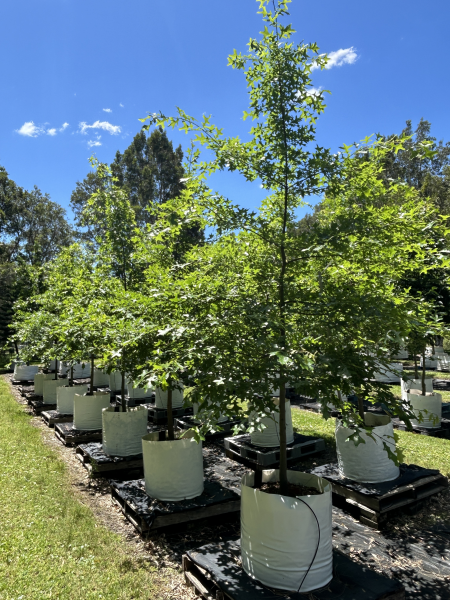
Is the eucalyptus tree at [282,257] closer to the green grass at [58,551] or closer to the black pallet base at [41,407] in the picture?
the green grass at [58,551]

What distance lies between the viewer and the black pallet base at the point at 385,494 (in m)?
4.33

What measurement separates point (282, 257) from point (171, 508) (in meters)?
2.92

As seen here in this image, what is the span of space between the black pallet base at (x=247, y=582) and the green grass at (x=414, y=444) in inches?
78.5

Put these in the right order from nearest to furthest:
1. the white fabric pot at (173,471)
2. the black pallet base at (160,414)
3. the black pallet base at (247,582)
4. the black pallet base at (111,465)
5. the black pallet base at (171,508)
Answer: the black pallet base at (247,582) < the black pallet base at (171,508) < the white fabric pot at (173,471) < the black pallet base at (111,465) < the black pallet base at (160,414)

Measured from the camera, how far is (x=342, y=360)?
286cm

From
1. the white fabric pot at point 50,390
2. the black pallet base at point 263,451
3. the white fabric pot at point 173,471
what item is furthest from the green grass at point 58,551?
the white fabric pot at point 50,390

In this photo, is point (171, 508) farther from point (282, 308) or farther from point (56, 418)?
point (56, 418)

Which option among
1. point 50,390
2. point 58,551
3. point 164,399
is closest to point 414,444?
point 164,399

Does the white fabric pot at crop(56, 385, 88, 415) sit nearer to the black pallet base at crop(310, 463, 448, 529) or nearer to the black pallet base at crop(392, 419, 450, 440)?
the black pallet base at crop(310, 463, 448, 529)

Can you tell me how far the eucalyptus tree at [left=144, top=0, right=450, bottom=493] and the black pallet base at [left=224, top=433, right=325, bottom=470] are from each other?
2514 millimetres

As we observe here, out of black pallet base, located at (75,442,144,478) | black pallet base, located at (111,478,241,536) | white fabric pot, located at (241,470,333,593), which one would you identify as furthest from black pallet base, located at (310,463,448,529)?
black pallet base, located at (75,442,144,478)

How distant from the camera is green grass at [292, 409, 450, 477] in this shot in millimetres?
6141

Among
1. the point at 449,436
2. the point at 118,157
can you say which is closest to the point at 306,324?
the point at 449,436

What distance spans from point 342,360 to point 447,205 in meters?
28.6
